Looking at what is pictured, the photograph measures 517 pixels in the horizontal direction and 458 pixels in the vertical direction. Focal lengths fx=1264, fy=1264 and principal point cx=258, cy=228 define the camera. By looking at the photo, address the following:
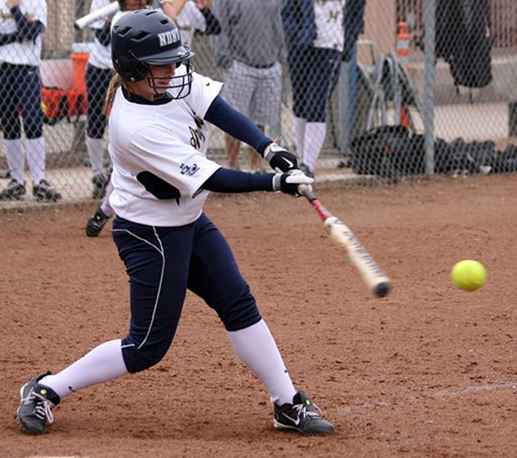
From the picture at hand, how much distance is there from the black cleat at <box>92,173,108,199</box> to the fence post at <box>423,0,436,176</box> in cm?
323

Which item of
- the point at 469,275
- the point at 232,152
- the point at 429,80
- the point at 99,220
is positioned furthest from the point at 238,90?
the point at 469,275

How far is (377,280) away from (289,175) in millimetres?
518

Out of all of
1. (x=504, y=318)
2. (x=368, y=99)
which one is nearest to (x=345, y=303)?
(x=504, y=318)

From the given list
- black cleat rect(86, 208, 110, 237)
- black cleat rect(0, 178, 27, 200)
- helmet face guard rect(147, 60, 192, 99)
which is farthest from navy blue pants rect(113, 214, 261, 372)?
black cleat rect(0, 178, 27, 200)

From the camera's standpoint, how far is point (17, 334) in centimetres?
655

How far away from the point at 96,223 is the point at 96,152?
1.51 m

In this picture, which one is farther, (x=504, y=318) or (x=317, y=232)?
(x=317, y=232)

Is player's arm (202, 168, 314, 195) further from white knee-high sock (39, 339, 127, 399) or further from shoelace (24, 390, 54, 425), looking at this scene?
shoelace (24, 390, 54, 425)

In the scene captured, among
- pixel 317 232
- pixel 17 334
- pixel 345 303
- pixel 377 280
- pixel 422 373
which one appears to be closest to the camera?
pixel 377 280

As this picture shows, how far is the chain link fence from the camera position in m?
10.5

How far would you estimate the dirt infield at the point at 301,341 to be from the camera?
4.81 metres

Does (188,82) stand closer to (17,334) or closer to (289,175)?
(289,175)

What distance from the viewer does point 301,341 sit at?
6.39 metres

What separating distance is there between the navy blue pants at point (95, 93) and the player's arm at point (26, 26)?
54 cm
